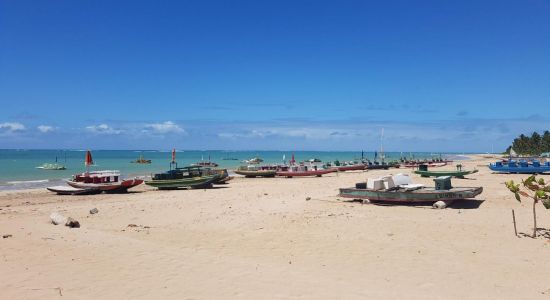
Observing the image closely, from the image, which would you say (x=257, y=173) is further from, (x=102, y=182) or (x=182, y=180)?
(x=102, y=182)

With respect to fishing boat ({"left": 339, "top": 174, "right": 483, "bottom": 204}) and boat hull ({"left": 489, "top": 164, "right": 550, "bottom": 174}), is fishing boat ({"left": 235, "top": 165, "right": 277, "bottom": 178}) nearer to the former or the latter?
boat hull ({"left": 489, "top": 164, "right": 550, "bottom": 174})

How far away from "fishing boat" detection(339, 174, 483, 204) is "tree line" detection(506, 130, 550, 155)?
94.5 m

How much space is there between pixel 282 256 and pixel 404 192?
33.6ft

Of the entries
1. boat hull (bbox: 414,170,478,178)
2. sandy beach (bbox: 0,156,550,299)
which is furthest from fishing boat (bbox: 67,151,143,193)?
boat hull (bbox: 414,170,478,178)

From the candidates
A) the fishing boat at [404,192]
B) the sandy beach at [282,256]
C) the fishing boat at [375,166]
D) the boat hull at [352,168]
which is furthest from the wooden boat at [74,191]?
the fishing boat at [375,166]

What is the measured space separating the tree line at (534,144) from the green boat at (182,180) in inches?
3659

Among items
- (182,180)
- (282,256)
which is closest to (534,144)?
(182,180)

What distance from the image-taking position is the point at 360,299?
301 inches

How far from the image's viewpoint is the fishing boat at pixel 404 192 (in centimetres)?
1862

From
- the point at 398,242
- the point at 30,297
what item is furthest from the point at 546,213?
A: the point at 30,297

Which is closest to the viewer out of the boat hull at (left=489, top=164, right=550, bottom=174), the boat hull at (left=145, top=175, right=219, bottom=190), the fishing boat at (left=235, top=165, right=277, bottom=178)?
the boat hull at (left=145, top=175, right=219, bottom=190)

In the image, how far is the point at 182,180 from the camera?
31.6 m

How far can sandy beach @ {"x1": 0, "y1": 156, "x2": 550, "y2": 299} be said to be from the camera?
8.19 meters

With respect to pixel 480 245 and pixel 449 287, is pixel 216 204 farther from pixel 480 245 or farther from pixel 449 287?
pixel 449 287
